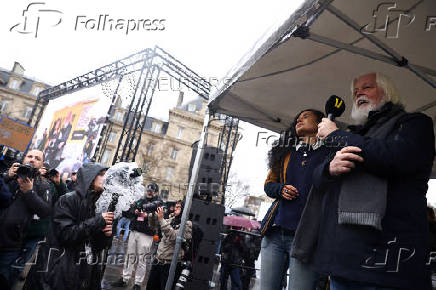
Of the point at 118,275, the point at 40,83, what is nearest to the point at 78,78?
the point at 118,275

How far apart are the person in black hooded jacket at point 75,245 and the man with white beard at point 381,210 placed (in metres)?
1.81

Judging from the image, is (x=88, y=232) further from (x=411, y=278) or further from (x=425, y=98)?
(x=425, y=98)

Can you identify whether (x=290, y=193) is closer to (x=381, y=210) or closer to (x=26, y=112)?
(x=381, y=210)

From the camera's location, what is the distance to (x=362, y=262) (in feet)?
3.68

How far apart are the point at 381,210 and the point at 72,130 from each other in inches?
490

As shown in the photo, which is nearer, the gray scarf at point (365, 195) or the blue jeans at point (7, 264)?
the gray scarf at point (365, 195)

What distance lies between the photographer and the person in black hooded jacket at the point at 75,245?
223 centimetres

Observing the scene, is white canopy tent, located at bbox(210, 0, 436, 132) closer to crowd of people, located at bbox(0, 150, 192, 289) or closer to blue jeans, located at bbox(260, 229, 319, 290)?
blue jeans, located at bbox(260, 229, 319, 290)

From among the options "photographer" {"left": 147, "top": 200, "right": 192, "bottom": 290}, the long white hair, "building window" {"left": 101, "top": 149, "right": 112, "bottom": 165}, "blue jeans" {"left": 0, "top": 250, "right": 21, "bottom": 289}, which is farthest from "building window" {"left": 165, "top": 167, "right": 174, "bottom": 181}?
the long white hair

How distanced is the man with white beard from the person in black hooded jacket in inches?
71.4

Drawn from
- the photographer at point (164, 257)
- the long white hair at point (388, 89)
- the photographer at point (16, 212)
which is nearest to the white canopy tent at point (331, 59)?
the long white hair at point (388, 89)

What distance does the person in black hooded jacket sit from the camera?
223cm

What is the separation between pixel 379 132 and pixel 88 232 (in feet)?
7.17

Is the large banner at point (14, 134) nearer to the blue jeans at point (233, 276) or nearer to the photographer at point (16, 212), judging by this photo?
the photographer at point (16, 212)
